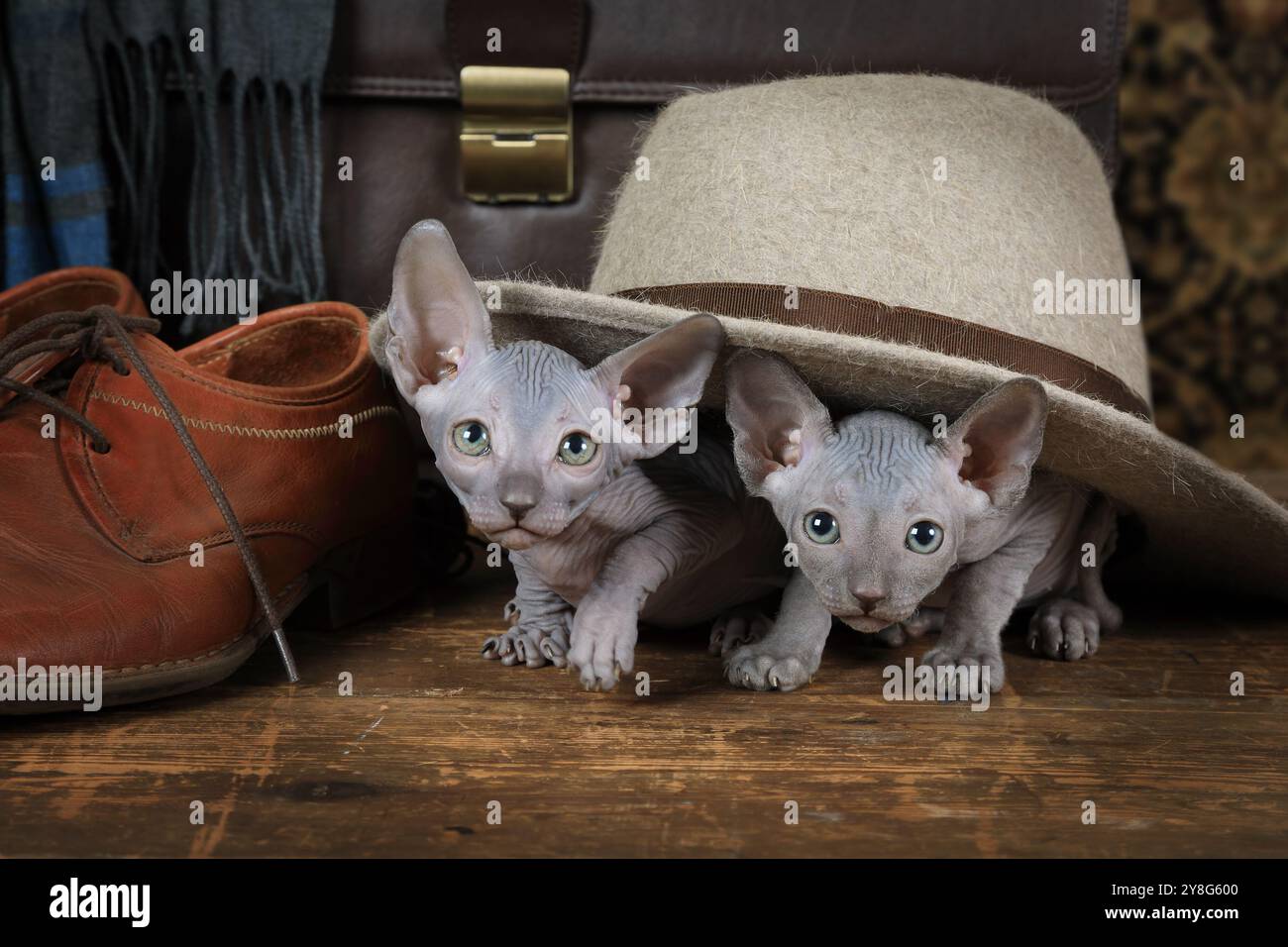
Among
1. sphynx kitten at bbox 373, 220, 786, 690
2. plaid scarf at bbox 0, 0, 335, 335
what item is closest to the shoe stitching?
sphynx kitten at bbox 373, 220, 786, 690

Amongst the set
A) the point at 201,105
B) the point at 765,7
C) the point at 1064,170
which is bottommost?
the point at 1064,170

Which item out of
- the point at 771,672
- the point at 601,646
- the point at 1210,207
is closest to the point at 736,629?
the point at 771,672

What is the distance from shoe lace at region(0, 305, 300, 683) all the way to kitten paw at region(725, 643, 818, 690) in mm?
383

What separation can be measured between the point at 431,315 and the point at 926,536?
1.40 feet

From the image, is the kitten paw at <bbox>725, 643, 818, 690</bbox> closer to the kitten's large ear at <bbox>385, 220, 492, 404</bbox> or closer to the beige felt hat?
the beige felt hat

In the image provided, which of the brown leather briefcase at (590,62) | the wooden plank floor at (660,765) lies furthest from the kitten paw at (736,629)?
the brown leather briefcase at (590,62)

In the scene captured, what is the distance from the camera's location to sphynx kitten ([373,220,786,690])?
0.94 m

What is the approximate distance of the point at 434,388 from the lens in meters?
1.00

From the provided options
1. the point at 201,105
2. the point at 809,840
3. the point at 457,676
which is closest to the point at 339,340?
the point at 457,676

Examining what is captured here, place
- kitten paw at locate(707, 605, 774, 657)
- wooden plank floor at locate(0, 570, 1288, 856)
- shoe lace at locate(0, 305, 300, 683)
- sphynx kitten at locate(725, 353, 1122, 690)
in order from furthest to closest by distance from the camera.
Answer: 1. kitten paw at locate(707, 605, 774, 657)
2. shoe lace at locate(0, 305, 300, 683)
3. sphynx kitten at locate(725, 353, 1122, 690)
4. wooden plank floor at locate(0, 570, 1288, 856)

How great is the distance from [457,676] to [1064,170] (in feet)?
2.47

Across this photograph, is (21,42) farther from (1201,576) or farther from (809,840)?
(1201,576)

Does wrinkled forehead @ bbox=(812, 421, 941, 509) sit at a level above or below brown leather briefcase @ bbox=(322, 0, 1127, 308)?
below

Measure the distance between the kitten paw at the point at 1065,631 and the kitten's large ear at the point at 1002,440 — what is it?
0.74ft
